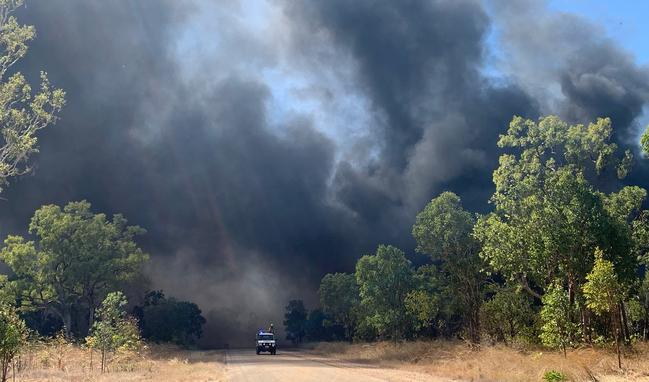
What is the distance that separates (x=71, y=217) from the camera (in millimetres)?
83062

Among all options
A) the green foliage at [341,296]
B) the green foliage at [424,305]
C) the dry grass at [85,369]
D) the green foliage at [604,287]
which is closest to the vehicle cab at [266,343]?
the green foliage at [424,305]

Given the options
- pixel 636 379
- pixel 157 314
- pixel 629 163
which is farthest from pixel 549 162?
pixel 157 314

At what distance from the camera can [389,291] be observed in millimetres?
71188

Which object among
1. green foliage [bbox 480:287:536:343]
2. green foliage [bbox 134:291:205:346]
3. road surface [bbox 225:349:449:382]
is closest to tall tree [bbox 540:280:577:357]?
road surface [bbox 225:349:449:382]

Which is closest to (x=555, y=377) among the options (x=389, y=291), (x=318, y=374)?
(x=318, y=374)

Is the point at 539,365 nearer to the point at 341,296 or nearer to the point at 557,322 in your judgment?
the point at 557,322

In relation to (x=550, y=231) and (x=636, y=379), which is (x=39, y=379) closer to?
(x=636, y=379)

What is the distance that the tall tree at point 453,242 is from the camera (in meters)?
53.5

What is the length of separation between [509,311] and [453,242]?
8864 millimetres

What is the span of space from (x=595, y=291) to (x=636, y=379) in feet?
15.2

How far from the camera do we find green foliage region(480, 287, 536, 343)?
47.8m

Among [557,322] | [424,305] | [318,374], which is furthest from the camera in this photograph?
[424,305]

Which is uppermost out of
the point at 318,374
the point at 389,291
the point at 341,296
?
the point at 341,296

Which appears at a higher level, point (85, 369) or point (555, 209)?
point (555, 209)
